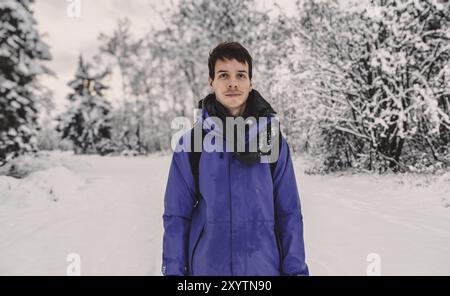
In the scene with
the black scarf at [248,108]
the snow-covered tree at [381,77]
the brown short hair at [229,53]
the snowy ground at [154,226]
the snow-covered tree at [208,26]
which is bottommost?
the snowy ground at [154,226]

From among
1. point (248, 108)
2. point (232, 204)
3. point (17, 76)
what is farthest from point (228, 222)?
point (17, 76)

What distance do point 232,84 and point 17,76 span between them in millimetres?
11872

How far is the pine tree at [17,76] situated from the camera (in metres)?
11.6

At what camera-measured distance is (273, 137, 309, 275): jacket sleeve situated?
2191 mm

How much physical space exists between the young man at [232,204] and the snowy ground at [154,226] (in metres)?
2.34

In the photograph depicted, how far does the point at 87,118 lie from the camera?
3481 cm

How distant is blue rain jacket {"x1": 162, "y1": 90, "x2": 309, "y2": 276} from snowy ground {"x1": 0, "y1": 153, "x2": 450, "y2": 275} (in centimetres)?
230

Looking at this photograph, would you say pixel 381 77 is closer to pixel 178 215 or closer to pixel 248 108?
pixel 248 108

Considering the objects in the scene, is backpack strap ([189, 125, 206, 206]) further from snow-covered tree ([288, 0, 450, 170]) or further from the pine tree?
the pine tree

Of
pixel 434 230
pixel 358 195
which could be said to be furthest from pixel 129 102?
pixel 434 230

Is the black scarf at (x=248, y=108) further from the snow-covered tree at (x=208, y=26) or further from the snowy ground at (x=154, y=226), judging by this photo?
the snow-covered tree at (x=208, y=26)

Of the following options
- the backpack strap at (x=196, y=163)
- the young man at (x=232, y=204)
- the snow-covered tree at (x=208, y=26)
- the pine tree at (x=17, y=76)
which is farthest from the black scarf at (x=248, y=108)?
the snow-covered tree at (x=208, y=26)

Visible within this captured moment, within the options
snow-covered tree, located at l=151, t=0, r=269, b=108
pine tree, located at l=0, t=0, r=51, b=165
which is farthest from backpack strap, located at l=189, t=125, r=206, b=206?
snow-covered tree, located at l=151, t=0, r=269, b=108
